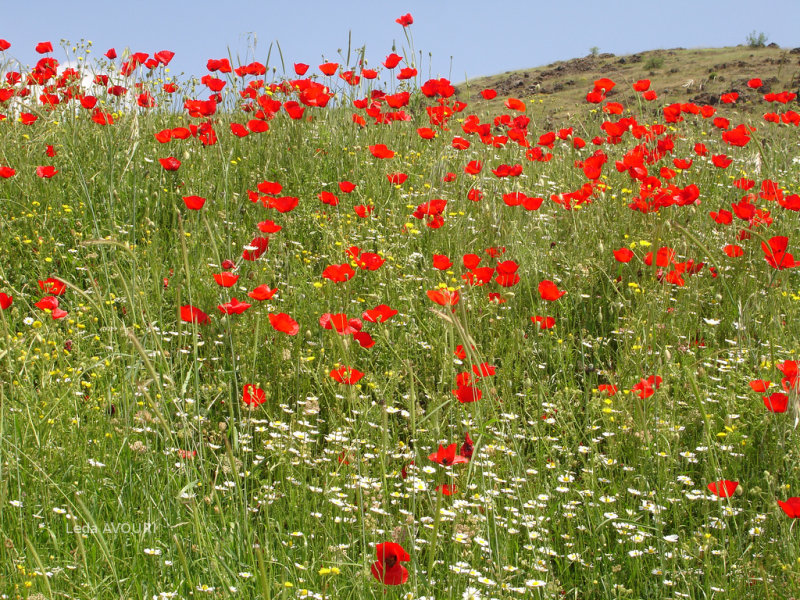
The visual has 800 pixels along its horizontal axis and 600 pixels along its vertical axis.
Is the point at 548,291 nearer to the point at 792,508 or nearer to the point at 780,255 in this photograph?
the point at 780,255

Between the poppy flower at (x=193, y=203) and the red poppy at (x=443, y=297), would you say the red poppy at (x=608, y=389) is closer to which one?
the red poppy at (x=443, y=297)

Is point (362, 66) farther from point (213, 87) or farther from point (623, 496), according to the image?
point (623, 496)

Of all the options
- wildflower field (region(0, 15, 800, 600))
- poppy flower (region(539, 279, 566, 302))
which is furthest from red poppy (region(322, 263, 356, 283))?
poppy flower (region(539, 279, 566, 302))

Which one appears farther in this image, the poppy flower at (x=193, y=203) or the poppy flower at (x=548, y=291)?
the poppy flower at (x=193, y=203)

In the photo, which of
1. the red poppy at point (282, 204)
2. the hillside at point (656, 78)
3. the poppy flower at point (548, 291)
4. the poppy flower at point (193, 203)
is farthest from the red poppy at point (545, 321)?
the hillside at point (656, 78)

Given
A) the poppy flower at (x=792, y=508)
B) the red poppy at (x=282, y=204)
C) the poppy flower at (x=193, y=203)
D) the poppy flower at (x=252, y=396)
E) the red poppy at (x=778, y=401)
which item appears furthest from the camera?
the red poppy at (x=282, y=204)

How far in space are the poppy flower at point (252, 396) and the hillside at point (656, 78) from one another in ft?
29.9

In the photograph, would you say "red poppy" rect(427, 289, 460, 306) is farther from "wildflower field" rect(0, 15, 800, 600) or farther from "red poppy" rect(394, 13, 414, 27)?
"red poppy" rect(394, 13, 414, 27)

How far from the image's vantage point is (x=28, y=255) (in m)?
3.67

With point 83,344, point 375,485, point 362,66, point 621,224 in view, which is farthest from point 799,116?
point 83,344

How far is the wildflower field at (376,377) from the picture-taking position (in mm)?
1787

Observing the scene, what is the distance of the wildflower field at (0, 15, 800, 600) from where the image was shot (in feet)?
5.86

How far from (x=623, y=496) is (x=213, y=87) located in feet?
12.6

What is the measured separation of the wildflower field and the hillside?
284 inches
